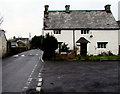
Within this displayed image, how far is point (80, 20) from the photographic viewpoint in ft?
128

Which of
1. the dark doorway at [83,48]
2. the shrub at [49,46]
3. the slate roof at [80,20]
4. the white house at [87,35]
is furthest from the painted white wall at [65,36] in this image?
the shrub at [49,46]

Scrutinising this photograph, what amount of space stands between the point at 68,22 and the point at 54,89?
92.3 feet

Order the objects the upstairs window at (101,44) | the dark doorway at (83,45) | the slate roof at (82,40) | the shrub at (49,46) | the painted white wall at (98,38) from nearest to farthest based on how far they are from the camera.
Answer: the shrub at (49,46) → the slate roof at (82,40) → the dark doorway at (83,45) → the painted white wall at (98,38) → the upstairs window at (101,44)

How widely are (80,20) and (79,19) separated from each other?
41 cm

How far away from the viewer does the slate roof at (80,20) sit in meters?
37.3

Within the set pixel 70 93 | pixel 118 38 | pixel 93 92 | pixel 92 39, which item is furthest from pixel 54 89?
pixel 118 38

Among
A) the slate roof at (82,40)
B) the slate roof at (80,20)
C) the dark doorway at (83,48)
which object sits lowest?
the dark doorway at (83,48)

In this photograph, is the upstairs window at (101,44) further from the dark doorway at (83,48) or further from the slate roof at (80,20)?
the slate roof at (80,20)

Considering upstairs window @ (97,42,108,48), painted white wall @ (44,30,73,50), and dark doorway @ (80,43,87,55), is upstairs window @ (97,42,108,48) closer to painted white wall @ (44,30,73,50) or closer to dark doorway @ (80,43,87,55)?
dark doorway @ (80,43,87,55)

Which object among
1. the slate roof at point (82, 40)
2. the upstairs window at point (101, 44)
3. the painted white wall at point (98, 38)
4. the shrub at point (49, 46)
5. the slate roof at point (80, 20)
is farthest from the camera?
the slate roof at point (80, 20)

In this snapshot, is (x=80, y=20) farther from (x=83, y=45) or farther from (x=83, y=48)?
(x=83, y=48)

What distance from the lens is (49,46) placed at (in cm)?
3095

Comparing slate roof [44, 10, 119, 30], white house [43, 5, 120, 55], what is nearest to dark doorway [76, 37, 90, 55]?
white house [43, 5, 120, 55]

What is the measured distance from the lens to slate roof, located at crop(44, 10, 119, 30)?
37322mm
